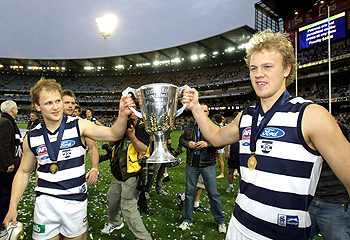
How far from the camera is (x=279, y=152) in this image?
1228mm

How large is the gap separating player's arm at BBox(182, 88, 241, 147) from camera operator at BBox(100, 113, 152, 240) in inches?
48.5

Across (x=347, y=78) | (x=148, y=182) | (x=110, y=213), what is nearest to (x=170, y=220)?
(x=110, y=213)

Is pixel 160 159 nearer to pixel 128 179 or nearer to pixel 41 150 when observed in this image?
pixel 41 150

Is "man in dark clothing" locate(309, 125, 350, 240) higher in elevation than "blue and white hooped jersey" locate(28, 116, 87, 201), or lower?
lower

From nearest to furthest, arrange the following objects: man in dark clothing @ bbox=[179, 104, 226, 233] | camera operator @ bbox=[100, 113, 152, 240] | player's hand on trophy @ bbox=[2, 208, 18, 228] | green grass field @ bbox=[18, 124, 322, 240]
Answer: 1. player's hand on trophy @ bbox=[2, 208, 18, 228]
2. camera operator @ bbox=[100, 113, 152, 240]
3. green grass field @ bbox=[18, 124, 322, 240]
4. man in dark clothing @ bbox=[179, 104, 226, 233]

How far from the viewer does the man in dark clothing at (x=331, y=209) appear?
6.14ft

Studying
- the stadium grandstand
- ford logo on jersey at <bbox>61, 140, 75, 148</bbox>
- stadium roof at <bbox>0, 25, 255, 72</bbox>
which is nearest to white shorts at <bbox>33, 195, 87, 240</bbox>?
ford logo on jersey at <bbox>61, 140, 75, 148</bbox>

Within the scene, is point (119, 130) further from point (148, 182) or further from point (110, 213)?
point (110, 213)

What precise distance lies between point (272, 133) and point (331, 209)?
4.39 ft

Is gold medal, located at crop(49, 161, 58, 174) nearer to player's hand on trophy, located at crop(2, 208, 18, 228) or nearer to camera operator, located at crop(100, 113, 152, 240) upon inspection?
player's hand on trophy, located at crop(2, 208, 18, 228)

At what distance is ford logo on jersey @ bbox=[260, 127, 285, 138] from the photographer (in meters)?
1.25

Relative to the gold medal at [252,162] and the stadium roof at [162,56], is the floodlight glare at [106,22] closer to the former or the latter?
the stadium roof at [162,56]

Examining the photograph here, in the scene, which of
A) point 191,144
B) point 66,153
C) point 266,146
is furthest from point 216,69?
point 266,146

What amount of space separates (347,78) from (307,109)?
32.2m
